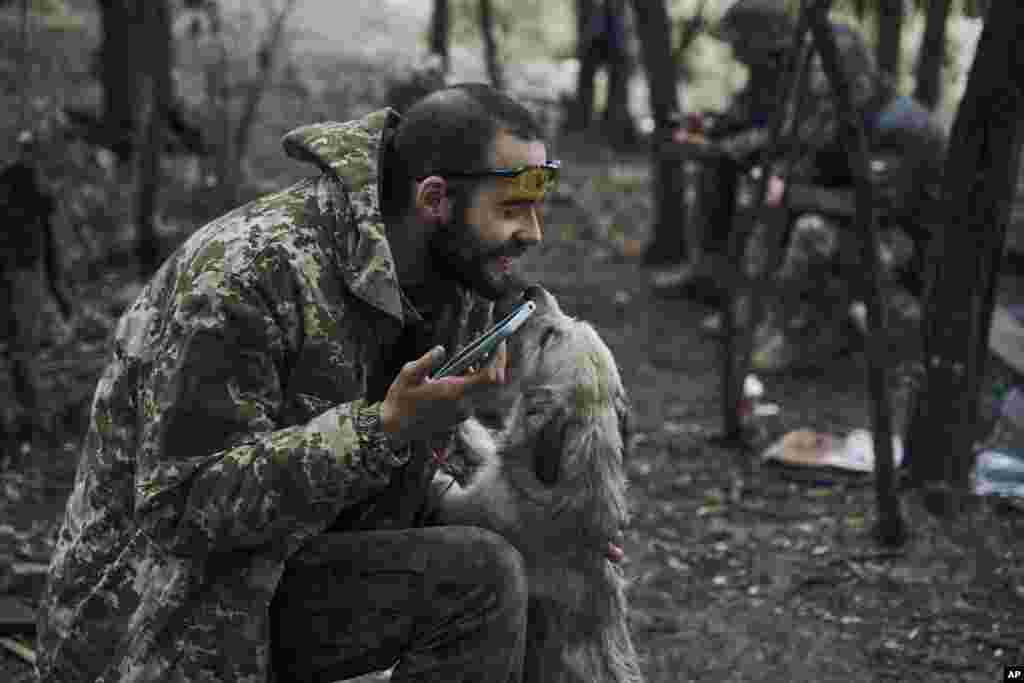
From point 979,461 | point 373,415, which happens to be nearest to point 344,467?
point 373,415

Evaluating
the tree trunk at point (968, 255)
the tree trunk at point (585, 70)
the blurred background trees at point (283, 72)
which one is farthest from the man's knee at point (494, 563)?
the tree trunk at point (585, 70)

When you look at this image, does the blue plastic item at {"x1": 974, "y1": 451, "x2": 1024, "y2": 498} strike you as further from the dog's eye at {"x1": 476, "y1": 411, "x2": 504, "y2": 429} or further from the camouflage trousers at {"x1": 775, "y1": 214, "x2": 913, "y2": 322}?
the camouflage trousers at {"x1": 775, "y1": 214, "x2": 913, "y2": 322}

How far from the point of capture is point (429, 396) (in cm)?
239

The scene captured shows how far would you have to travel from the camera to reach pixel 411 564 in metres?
2.78

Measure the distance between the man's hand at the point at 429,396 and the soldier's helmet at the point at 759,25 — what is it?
5739mm

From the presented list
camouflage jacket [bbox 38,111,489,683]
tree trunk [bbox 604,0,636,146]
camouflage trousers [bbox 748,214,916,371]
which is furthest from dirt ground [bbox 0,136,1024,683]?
tree trunk [bbox 604,0,636,146]

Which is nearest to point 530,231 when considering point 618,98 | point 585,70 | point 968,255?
point 968,255

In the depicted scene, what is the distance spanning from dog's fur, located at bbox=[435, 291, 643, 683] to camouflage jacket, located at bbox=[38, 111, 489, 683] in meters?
0.73

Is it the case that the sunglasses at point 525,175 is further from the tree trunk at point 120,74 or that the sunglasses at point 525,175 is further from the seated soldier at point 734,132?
the tree trunk at point 120,74

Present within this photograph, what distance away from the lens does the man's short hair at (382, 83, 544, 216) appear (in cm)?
273

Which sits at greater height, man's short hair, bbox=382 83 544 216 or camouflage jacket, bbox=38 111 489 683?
man's short hair, bbox=382 83 544 216

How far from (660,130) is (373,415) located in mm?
6790

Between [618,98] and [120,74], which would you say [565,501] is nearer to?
[120,74]

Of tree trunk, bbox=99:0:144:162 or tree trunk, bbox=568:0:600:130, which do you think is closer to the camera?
tree trunk, bbox=99:0:144:162
